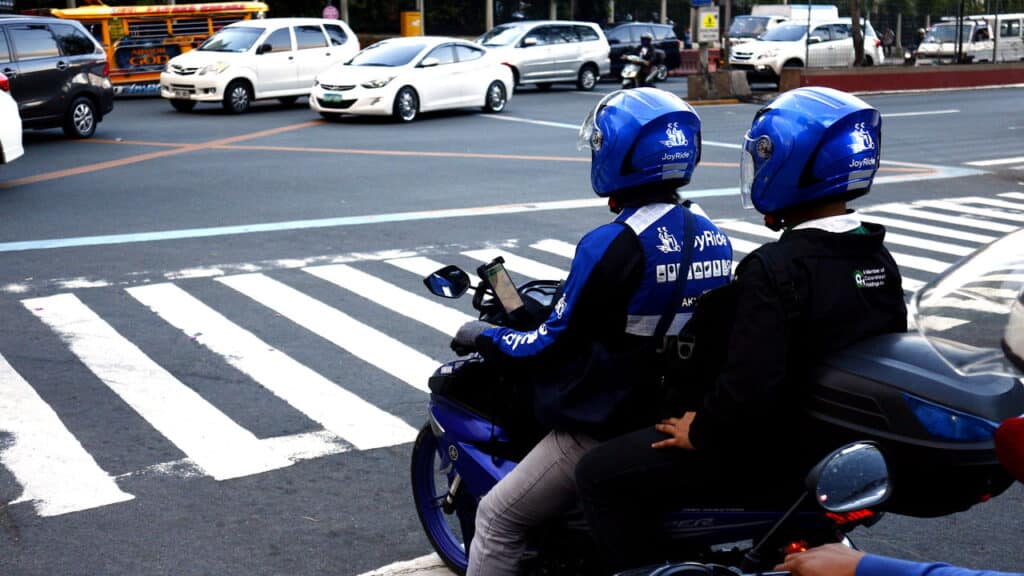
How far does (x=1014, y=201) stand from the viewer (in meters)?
13.7

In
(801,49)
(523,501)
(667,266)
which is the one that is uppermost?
(801,49)

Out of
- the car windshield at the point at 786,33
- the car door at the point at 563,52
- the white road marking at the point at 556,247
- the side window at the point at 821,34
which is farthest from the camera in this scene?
the side window at the point at 821,34

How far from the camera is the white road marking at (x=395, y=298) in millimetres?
7874

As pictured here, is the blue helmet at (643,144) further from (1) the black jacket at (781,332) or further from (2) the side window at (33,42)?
(2) the side window at (33,42)

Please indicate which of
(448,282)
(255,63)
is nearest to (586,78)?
(255,63)

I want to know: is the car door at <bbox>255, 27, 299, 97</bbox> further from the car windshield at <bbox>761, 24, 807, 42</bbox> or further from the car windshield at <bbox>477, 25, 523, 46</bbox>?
the car windshield at <bbox>761, 24, 807, 42</bbox>

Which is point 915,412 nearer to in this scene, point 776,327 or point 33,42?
point 776,327

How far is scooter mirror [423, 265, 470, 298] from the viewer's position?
12.2ft

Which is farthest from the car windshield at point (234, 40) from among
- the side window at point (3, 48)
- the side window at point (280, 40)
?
the side window at point (3, 48)

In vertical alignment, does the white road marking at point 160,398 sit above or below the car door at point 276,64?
below

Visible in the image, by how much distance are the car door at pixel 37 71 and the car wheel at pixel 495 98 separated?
8.15 m

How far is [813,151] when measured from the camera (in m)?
2.93

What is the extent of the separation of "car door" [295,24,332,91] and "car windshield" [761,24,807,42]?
13.3 m

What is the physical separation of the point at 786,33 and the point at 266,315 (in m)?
26.8
